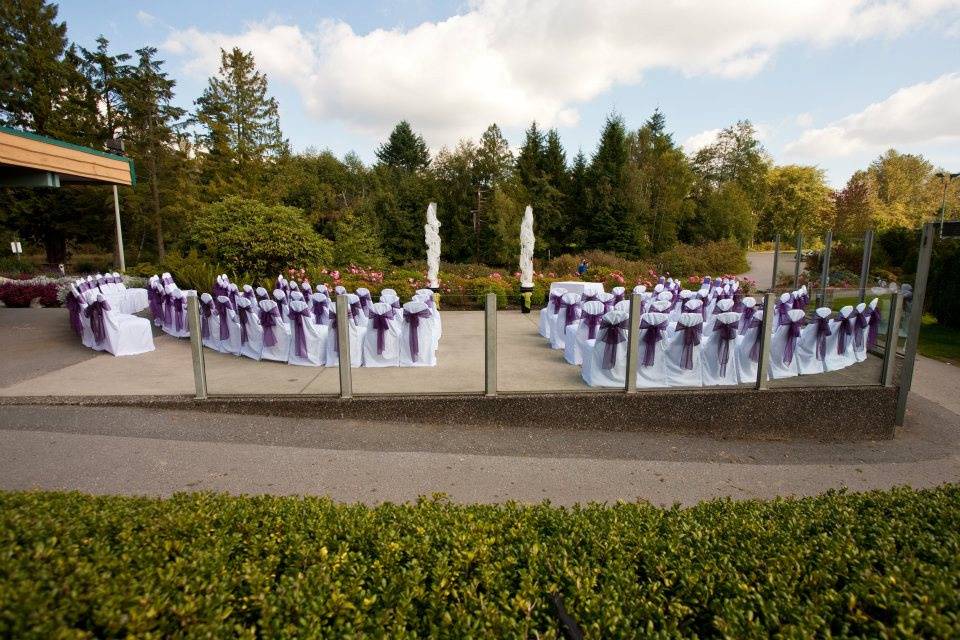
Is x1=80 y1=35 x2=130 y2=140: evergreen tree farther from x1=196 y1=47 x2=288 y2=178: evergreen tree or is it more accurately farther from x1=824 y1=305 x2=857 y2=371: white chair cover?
x1=824 y1=305 x2=857 y2=371: white chair cover

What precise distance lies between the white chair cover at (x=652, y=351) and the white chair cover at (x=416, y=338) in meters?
3.11

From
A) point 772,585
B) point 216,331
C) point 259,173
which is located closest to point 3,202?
point 259,173

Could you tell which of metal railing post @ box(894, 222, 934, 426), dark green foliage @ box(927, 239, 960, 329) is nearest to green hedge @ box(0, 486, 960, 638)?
metal railing post @ box(894, 222, 934, 426)

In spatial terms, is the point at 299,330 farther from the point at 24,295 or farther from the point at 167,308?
the point at 24,295

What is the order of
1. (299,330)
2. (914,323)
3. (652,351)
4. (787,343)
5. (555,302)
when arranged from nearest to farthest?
(652,351), (914,323), (787,343), (299,330), (555,302)

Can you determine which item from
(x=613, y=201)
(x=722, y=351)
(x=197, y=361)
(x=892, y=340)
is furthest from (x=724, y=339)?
(x=613, y=201)

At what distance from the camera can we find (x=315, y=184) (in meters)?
35.8

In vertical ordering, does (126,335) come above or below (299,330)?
below

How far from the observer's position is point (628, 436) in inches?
237

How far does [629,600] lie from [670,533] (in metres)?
0.61

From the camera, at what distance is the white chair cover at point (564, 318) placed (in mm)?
9344

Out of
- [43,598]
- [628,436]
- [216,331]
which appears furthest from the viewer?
[216,331]

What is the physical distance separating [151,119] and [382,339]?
3319 cm

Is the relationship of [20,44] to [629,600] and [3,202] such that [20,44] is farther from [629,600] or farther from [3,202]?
[629,600]
